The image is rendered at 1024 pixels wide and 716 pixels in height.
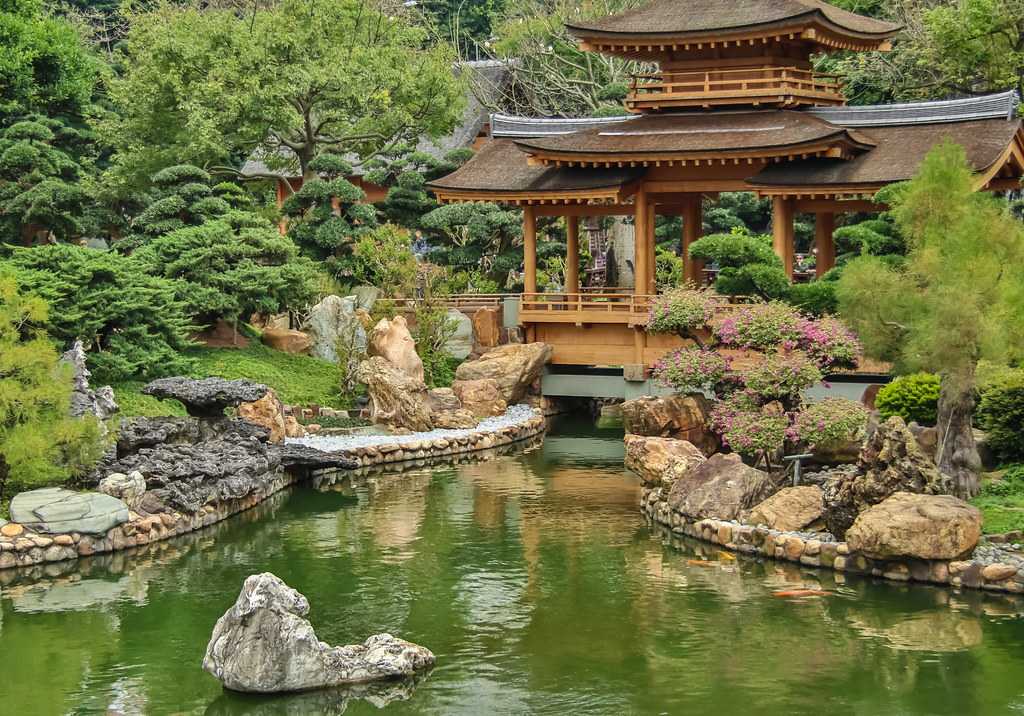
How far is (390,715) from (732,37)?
64.1 feet

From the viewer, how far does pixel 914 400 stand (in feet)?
72.3

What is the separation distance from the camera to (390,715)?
13398 millimetres

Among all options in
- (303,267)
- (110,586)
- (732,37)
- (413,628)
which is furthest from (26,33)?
(413,628)

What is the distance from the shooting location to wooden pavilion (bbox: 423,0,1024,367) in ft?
92.4

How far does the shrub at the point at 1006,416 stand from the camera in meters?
20.5

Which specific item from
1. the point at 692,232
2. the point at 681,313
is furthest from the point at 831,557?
the point at 692,232

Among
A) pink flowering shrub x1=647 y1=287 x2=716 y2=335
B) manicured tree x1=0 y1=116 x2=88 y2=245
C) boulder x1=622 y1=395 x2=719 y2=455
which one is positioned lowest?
boulder x1=622 y1=395 x2=719 y2=455

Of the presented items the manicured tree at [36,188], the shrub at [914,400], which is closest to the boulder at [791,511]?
the shrub at [914,400]

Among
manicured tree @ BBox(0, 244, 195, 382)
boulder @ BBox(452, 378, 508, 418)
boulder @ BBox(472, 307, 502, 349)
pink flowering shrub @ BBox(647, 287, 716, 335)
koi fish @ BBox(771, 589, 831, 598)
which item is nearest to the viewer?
koi fish @ BBox(771, 589, 831, 598)

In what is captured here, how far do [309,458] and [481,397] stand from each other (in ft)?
19.5

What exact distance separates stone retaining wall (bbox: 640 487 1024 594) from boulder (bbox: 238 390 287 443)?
7666 mm

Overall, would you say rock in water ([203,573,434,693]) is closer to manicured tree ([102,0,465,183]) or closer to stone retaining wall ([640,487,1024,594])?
stone retaining wall ([640,487,1024,594])

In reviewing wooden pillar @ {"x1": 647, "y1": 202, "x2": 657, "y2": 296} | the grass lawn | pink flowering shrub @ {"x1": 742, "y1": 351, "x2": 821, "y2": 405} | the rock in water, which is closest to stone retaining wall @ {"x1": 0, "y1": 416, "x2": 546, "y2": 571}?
the grass lawn

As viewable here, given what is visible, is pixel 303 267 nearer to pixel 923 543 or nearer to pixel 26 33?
pixel 26 33
